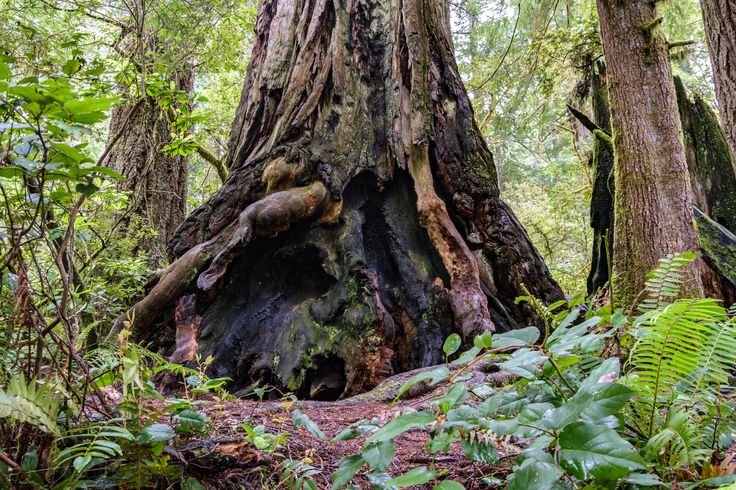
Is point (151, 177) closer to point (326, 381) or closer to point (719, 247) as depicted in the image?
point (326, 381)

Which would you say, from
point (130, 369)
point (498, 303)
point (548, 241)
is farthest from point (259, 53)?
point (548, 241)

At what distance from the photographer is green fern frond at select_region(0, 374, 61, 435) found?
3.51 feet

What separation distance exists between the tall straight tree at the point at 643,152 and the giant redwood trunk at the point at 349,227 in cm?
82

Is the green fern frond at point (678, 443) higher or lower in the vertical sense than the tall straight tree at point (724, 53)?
lower

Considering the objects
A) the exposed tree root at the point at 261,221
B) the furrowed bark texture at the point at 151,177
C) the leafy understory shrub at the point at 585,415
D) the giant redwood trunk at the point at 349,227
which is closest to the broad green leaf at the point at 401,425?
the leafy understory shrub at the point at 585,415

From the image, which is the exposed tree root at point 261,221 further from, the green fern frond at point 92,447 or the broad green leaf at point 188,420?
the green fern frond at point 92,447

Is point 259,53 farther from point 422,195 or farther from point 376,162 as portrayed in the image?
point 422,195

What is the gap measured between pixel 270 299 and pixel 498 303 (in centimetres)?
203

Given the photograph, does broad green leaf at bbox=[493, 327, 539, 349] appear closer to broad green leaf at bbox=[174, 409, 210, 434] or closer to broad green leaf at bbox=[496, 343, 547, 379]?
broad green leaf at bbox=[496, 343, 547, 379]

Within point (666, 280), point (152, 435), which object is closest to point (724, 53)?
point (666, 280)

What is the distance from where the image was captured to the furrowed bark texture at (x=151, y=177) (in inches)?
261

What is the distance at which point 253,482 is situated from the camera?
1550mm

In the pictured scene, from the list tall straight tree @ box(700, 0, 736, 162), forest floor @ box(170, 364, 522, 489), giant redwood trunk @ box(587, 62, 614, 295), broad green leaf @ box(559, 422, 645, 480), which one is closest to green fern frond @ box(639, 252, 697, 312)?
forest floor @ box(170, 364, 522, 489)

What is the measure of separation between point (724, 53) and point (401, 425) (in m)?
4.61
